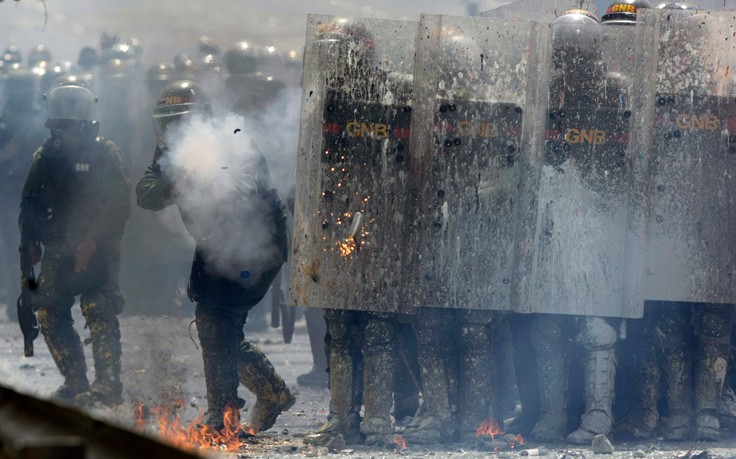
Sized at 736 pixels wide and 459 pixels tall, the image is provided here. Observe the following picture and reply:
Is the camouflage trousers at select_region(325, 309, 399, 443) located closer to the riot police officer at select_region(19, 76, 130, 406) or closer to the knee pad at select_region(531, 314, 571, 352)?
the knee pad at select_region(531, 314, 571, 352)

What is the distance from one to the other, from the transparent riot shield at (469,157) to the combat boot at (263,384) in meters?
0.95

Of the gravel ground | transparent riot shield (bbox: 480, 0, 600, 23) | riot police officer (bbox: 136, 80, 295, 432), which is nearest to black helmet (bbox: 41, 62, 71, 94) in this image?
the gravel ground

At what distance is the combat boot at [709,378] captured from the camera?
24.6 feet

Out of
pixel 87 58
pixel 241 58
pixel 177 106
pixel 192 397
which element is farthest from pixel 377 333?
pixel 87 58

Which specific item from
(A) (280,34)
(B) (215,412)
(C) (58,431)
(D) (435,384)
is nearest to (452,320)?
(D) (435,384)

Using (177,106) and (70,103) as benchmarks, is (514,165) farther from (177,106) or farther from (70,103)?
(70,103)

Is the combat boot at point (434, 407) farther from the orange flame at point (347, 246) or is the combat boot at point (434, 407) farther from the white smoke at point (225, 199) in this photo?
the white smoke at point (225, 199)

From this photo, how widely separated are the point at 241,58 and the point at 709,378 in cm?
696

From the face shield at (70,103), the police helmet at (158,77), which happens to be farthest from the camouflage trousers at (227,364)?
the police helmet at (158,77)

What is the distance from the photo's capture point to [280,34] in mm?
10938

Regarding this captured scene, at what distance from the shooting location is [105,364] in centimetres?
816

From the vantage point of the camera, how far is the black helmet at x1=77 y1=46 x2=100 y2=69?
13.7m

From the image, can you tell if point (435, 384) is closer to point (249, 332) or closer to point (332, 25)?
point (332, 25)

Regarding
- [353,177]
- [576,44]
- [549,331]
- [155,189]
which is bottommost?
[549,331]
